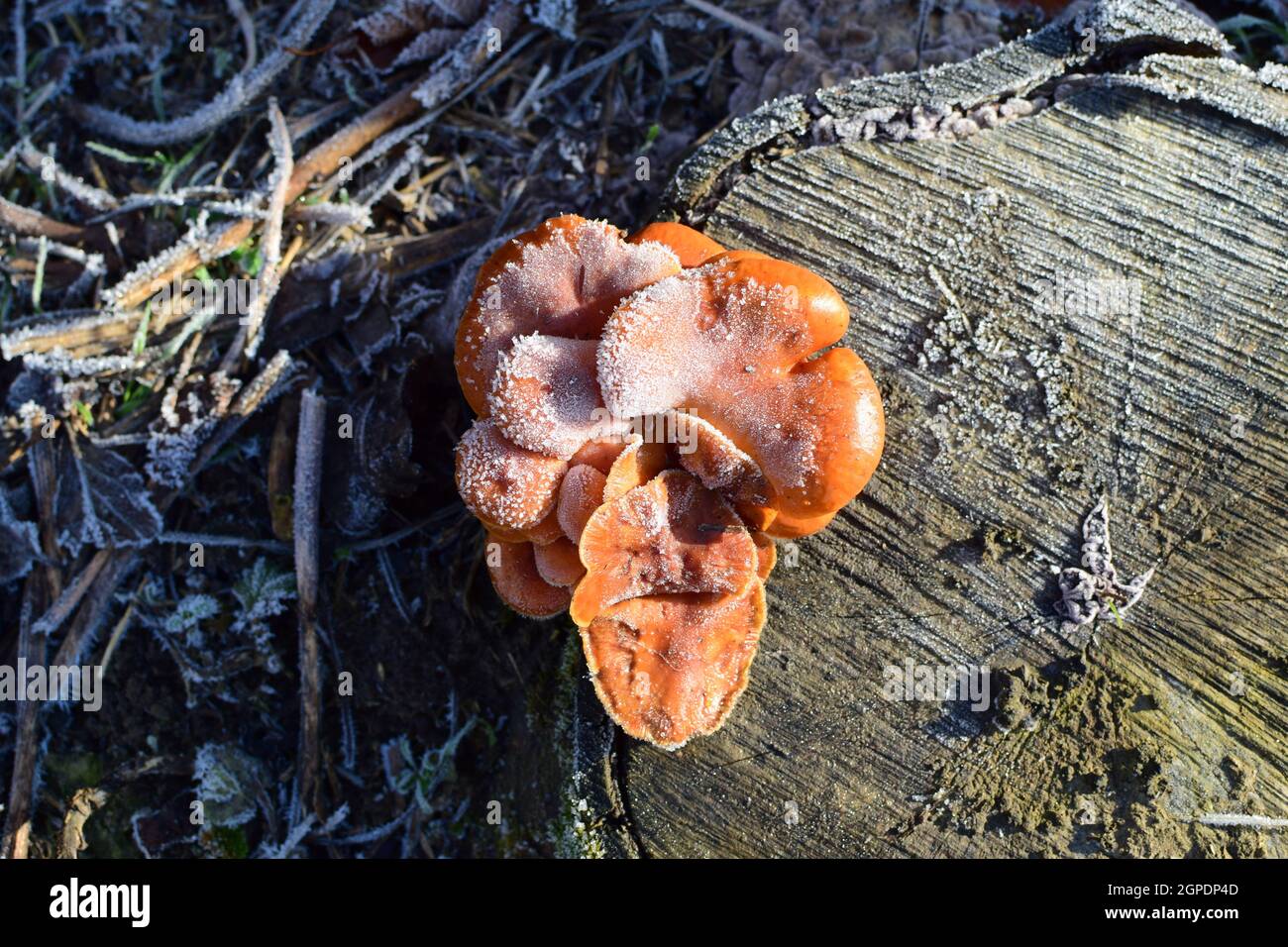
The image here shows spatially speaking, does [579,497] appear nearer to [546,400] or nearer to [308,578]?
[546,400]

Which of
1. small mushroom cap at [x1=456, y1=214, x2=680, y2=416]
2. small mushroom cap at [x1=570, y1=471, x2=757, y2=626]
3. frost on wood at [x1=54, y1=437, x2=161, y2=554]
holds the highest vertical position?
small mushroom cap at [x1=456, y1=214, x2=680, y2=416]

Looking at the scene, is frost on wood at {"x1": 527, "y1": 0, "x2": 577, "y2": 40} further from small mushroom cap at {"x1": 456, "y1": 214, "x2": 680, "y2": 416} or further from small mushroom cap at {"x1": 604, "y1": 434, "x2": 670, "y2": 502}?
small mushroom cap at {"x1": 604, "y1": 434, "x2": 670, "y2": 502}

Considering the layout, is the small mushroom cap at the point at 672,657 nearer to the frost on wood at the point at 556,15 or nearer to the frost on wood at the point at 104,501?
the frost on wood at the point at 104,501

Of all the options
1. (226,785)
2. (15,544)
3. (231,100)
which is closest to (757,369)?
(226,785)

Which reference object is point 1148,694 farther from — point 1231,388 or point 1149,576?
point 1231,388

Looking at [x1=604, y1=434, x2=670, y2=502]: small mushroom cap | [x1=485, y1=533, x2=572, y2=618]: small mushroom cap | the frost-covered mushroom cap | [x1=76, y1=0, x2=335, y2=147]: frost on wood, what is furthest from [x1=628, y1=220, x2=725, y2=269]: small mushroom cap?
[x1=76, y1=0, x2=335, y2=147]: frost on wood

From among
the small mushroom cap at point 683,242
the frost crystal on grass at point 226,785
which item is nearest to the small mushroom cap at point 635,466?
the small mushroom cap at point 683,242

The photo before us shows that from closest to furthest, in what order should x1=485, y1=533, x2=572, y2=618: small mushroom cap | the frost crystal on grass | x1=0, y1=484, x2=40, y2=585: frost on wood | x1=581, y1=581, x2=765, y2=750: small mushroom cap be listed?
x1=581, y1=581, x2=765, y2=750: small mushroom cap → x1=485, y1=533, x2=572, y2=618: small mushroom cap → the frost crystal on grass → x1=0, y1=484, x2=40, y2=585: frost on wood
